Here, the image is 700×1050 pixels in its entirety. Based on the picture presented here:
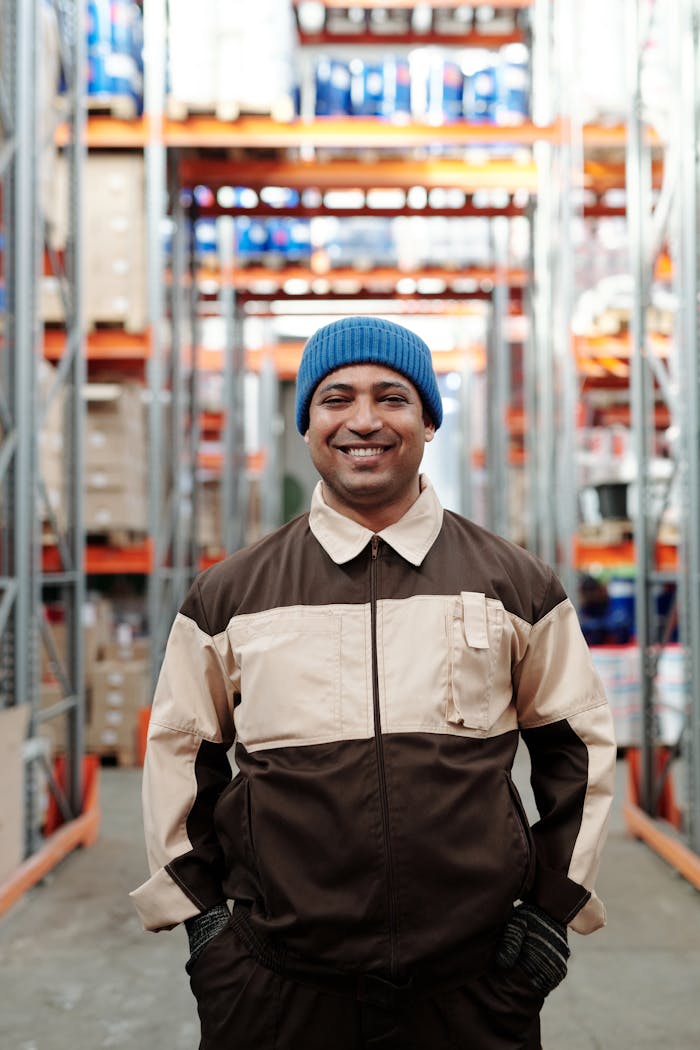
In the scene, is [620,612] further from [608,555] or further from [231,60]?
[231,60]

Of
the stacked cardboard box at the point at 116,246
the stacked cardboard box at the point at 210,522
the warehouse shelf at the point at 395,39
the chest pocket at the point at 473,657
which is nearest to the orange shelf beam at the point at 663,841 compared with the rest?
the chest pocket at the point at 473,657

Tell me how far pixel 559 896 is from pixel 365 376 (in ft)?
3.24

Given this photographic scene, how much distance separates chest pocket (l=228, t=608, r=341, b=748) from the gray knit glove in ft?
1.06

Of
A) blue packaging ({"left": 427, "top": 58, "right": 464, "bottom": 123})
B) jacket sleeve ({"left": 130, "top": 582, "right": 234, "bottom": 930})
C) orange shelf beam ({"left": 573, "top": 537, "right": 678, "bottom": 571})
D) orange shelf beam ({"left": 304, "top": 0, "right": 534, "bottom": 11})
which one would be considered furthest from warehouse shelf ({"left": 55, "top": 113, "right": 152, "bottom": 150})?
jacket sleeve ({"left": 130, "top": 582, "right": 234, "bottom": 930})

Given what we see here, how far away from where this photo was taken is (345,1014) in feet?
5.55

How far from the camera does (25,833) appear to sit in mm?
4668

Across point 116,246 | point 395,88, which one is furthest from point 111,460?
point 395,88

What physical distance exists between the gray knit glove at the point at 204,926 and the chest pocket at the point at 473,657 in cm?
56

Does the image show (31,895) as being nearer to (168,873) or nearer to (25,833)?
(25,833)

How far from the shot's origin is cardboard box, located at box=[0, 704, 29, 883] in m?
4.27

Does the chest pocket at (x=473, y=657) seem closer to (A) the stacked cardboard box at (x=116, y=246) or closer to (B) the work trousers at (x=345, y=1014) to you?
(B) the work trousers at (x=345, y=1014)

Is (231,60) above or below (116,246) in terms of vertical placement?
above

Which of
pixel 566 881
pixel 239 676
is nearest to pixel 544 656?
pixel 566 881

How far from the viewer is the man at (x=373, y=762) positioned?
166cm
